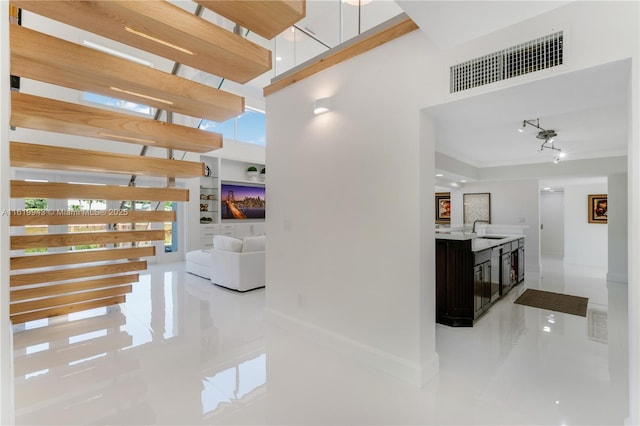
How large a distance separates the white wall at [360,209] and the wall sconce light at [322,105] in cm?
7

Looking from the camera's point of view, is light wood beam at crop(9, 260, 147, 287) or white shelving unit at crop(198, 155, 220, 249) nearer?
light wood beam at crop(9, 260, 147, 287)

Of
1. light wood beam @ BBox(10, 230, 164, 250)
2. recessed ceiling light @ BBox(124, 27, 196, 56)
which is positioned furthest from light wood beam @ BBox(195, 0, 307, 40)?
light wood beam @ BBox(10, 230, 164, 250)

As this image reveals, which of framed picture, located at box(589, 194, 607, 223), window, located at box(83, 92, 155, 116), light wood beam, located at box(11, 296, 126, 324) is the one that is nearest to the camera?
light wood beam, located at box(11, 296, 126, 324)

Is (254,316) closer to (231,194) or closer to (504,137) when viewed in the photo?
(504,137)

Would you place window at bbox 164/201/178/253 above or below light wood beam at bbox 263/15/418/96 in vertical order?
A: below

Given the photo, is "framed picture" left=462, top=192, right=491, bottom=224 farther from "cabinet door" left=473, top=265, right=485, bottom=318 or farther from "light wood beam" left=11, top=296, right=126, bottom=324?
"light wood beam" left=11, top=296, right=126, bottom=324

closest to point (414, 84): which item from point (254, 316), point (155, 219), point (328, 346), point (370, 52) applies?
point (370, 52)

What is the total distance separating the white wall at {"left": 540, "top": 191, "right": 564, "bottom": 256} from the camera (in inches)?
343

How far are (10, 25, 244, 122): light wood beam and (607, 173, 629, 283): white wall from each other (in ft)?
22.6

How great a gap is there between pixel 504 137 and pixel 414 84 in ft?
8.52

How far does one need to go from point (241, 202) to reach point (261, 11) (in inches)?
317

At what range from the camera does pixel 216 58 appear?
5.41 feet

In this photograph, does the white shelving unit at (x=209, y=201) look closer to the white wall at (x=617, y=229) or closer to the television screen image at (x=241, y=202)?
the television screen image at (x=241, y=202)

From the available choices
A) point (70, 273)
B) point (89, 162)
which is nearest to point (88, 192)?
point (89, 162)
